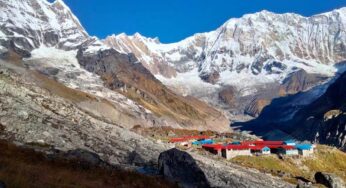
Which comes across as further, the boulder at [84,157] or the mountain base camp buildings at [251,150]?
the mountain base camp buildings at [251,150]

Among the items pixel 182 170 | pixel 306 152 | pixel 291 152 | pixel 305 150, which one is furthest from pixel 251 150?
pixel 182 170

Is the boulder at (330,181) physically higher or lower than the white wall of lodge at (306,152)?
lower

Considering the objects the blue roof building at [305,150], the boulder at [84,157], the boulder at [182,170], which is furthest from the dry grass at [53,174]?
the blue roof building at [305,150]

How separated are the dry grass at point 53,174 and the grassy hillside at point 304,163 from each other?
265ft

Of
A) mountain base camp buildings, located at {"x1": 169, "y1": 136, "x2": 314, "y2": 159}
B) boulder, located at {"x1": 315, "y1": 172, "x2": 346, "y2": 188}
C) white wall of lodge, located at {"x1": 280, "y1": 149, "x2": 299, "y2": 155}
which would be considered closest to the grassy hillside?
mountain base camp buildings, located at {"x1": 169, "y1": 136, "x2": 314, "y2": 159}

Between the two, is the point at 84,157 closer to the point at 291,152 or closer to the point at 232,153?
the point at 232,153

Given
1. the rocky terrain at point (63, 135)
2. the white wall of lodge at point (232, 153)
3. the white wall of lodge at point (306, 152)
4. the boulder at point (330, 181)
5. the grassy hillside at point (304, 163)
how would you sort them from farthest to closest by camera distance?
the white wall of lodge at point (306, 152), the white wall of lodge at point (232, 153), the grassy hillside at point (304, 163), the boulder at point (330, 181), the rocky terrain at point (63, 135)

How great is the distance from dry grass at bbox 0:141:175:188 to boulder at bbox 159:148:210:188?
12.9 feet

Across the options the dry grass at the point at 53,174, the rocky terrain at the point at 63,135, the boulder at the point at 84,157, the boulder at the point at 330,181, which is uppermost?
the rocky terrain at the point at 63,135

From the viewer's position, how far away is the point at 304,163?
143625mm

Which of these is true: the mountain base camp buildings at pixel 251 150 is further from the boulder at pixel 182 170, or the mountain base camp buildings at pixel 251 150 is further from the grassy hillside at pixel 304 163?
the boulder at pixel 182 170

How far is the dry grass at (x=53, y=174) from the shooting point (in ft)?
90.1

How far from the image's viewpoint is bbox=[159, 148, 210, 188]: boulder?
47.2 meters

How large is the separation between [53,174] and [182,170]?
1700 centimetres
